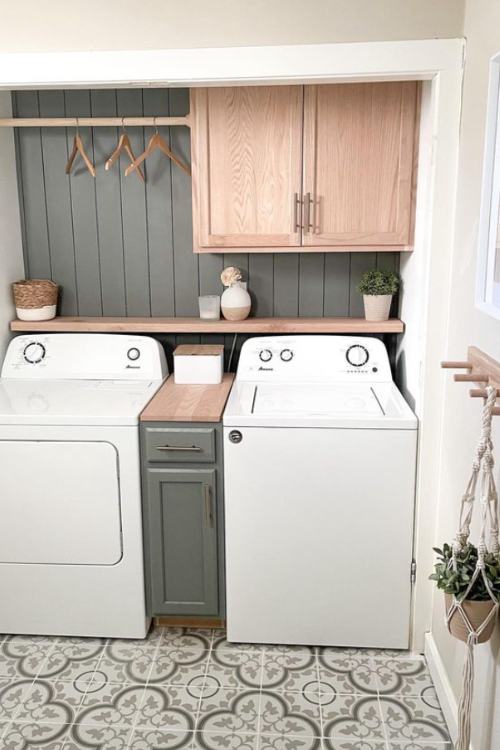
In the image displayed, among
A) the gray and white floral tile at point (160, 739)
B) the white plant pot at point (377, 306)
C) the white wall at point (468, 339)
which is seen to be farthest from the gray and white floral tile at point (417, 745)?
the white plant pot at point (377, 306)

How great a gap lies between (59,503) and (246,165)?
1.42m

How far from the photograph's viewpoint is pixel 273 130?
8.75 ft

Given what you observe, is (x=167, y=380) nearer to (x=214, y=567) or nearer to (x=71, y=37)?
(x=214, y=567)

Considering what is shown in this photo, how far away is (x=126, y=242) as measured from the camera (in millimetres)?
3143

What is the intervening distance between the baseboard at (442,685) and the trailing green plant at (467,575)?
0.61 meters

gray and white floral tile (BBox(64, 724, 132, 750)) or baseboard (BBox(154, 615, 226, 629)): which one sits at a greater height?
baseboard (BBox(154, 615, 226, 629))

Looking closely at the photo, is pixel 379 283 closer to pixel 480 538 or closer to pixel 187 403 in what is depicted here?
pixel 187 403

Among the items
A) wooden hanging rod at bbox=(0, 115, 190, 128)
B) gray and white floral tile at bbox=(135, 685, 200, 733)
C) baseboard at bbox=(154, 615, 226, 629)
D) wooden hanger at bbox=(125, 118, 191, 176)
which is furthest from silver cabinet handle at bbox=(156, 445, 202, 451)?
wooden hanging rod at bbox=(0, 115, 190, 128)

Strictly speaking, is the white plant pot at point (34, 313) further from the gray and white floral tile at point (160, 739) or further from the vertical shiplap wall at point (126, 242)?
the gray and white floral tile at point (160, 739)

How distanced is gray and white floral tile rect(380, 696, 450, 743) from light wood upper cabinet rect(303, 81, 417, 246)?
161 centimetres

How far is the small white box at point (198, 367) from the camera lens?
9.55 ft

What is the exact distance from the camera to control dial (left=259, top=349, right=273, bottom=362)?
2990 millimetres

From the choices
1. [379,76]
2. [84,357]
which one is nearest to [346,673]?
[84,357]

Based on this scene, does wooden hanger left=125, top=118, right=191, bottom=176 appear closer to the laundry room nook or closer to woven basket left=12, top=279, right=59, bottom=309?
the laundry room nook
